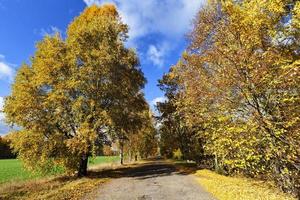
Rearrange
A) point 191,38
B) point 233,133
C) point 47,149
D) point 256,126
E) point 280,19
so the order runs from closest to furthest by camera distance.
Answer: point 256,126, point 233,133, point 280,19, point 191,38, point 47,149

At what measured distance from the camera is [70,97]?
22344 millimetres

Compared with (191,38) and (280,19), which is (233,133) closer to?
(280,19)

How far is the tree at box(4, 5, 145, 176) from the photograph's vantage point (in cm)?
2112

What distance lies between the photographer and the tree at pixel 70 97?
2112 cm

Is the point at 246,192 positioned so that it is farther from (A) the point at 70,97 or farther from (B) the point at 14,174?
(B) the point at 14,174

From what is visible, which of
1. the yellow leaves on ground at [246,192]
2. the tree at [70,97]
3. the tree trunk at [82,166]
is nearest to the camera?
the yellow leaves on ground at [246,192]

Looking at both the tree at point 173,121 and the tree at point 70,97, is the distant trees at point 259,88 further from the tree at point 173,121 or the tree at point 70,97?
the tree at point 173,121

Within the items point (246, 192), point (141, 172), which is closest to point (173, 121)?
point (141, 172)

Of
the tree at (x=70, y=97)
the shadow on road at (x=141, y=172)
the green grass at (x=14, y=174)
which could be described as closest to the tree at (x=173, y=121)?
the shadow on road at (x=141, y=172)

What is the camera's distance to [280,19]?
12.3 meters

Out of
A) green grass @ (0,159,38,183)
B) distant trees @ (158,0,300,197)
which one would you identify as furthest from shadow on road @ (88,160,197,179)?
distant trees @ (158,0,300,197)

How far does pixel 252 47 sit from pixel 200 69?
5.08 metres

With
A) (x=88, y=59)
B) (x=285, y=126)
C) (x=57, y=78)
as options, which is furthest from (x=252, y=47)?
(x=57, y=78)

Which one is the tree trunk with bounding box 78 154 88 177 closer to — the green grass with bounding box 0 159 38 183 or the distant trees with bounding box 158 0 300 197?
the green grass with bounding box 0 159 38 183
